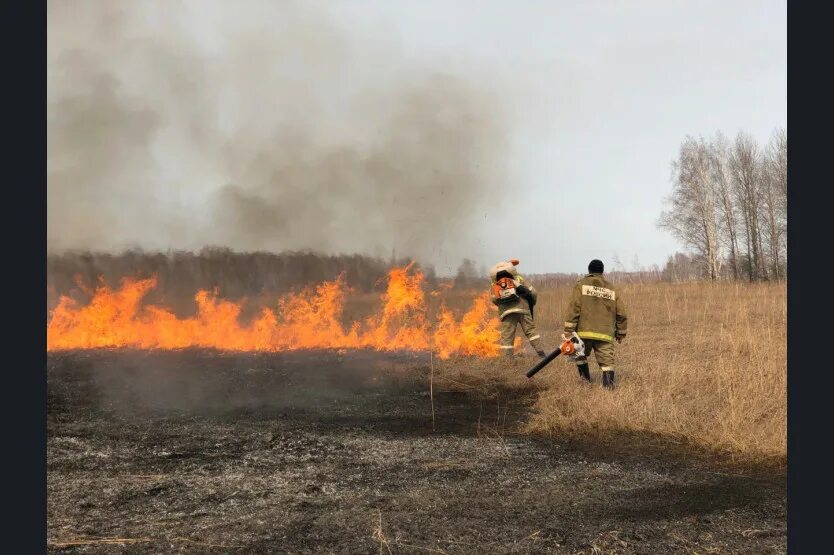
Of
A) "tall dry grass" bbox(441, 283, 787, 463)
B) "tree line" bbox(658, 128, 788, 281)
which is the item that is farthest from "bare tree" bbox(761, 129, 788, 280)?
"tall dry grass" bbox(441, 283, 787, 463)

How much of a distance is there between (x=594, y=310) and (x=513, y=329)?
357 centimetres

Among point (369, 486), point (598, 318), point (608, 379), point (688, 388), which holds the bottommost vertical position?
point (369, 486)

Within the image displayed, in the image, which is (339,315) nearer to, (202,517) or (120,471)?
(120,471)

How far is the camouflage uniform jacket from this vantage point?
873cm

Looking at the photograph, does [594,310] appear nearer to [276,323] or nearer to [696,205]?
[276,323]

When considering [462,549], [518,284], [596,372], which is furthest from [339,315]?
[462,549]

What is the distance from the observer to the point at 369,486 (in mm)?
5145

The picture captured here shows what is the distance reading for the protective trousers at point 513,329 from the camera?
11992 mm

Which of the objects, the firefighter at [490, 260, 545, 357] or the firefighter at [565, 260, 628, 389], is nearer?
the firefighter at [565, 260, 628, 389]

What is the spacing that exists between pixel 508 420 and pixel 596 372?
3.39m

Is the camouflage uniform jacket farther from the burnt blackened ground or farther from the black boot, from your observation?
the burnt blackened ground

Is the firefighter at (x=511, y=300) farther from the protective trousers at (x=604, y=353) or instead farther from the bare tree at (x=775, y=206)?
the bare tree at (x=775, y=206)

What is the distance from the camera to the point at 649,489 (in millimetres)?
4984

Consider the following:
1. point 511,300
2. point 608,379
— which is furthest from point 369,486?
point 511,300
